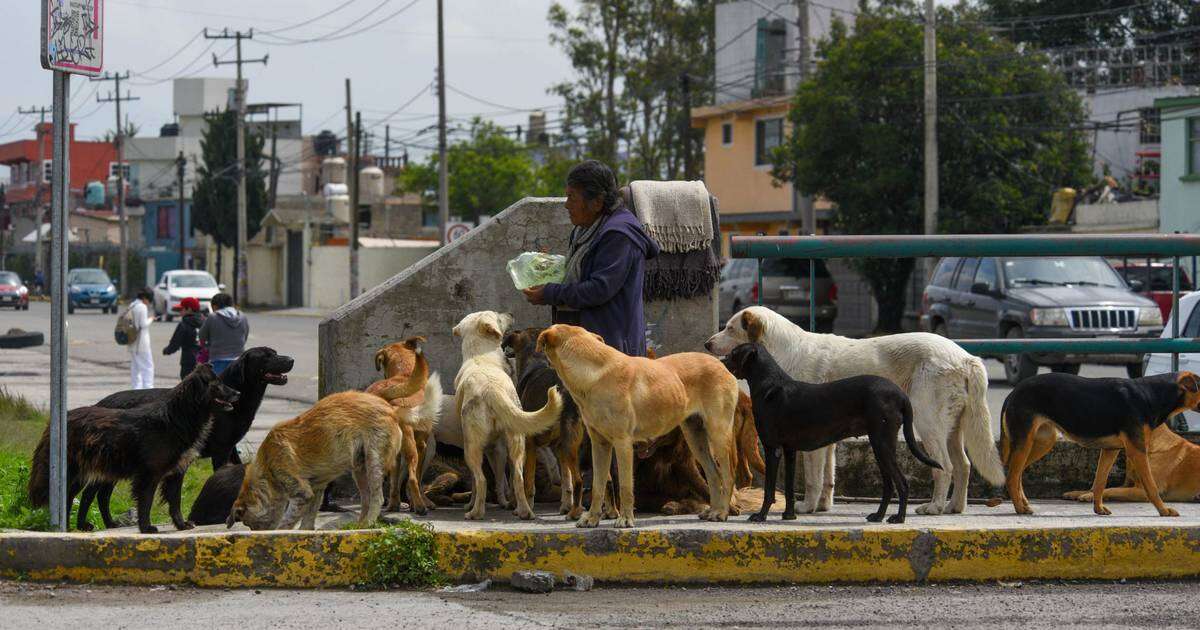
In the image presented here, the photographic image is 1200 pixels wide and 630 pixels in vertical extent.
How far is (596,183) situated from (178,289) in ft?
139

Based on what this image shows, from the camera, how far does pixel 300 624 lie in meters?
5.89

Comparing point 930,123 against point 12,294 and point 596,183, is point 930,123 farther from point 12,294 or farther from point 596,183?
point 12,294

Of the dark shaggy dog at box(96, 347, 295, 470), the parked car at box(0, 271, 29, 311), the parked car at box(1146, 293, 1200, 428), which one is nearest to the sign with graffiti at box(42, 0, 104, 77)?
the dark shaggy dog at box(96, 347, 295, 470)

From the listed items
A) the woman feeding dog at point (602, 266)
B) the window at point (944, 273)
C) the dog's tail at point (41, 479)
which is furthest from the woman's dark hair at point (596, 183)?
the window at point (944, 273)

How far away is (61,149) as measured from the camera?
6895mm

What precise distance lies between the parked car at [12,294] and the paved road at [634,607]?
55.4 metres

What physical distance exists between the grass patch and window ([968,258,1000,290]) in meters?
12.6

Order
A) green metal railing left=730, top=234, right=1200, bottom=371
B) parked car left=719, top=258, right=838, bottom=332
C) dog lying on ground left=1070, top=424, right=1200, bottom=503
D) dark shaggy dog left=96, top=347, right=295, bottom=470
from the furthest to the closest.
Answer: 1. parked car left=719, top=258, right=838, bottom=332
2. green metal railing left=730, top=234, right=1200, bottom=371
3. dog lying on ground left=1070, top=424, right=1200, bottom=503
4. dark shaggy dog left=96, top=347, right=295, bottom=470

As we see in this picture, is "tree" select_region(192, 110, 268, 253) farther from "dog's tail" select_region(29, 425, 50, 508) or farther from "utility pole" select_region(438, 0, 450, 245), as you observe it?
"dog's tail" select_region(29, 425, 50, 508)

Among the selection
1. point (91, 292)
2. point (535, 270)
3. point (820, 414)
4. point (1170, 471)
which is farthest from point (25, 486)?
point (91, 292)

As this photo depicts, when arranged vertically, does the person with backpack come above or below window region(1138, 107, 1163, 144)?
below

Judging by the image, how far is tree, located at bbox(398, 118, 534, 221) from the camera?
8025 cm

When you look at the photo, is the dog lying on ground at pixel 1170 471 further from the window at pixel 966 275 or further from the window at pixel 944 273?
the window at pixel 944 273

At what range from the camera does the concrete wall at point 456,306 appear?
30.1 ft
